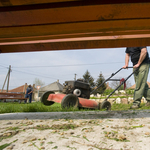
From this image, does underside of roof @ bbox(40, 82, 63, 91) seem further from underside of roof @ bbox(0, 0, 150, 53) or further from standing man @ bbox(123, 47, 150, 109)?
underside of roof @ bbox(0, 0, 150, 53)

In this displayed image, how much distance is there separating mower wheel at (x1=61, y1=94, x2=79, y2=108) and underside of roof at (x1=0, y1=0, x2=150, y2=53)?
4.91 ft

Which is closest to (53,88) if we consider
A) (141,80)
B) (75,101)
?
(75,101)

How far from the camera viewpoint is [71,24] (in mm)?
1469

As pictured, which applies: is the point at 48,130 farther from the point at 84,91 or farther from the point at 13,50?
the point at 84,91

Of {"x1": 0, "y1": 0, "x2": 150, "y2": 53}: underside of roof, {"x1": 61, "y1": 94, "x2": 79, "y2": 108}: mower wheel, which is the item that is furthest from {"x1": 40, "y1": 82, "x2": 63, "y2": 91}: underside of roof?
{"x1": 0, "y1": 0, "x2": 150, "y2": 53}: underside of roof

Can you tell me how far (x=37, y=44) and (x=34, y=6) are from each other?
59 cm

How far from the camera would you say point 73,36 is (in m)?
1.66

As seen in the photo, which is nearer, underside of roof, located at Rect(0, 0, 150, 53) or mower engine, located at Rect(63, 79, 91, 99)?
underside of roof, located at Rect(0, 0, 150, 53)

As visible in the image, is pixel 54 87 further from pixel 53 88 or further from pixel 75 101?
pixel 75 101

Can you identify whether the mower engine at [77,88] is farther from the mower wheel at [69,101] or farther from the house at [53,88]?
the house at [53,88]

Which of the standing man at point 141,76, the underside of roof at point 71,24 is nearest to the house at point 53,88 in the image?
the standing man at point 141,76

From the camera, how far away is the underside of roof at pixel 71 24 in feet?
4.01

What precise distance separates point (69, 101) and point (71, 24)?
2.02m

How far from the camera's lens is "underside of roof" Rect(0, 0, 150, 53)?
122 cm
